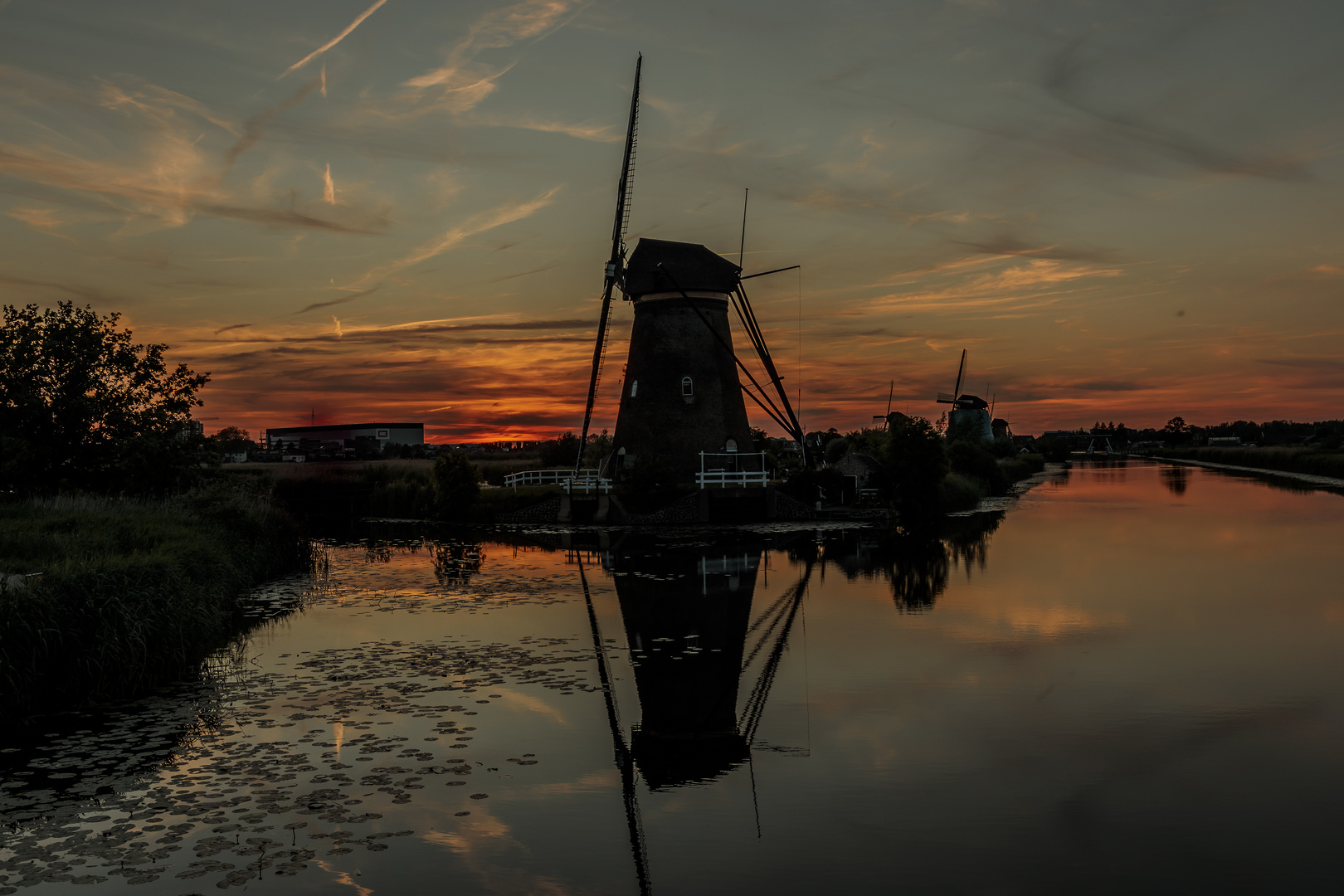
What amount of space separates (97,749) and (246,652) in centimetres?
508

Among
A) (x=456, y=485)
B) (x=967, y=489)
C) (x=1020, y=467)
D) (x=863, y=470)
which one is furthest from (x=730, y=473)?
(x=1020, y=467)

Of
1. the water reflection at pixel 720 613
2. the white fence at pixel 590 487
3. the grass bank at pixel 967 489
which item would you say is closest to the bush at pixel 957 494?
the grass bank at pixel 967 489

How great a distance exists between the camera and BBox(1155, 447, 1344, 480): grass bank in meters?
70.6

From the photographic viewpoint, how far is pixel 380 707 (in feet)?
35.2

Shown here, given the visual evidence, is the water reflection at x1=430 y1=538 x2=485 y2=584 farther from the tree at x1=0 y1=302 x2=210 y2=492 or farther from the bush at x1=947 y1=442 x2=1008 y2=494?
the bush at x1=947 y1=442 x2=1008 y2=494

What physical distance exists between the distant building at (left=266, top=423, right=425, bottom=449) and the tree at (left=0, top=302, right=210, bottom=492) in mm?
82220

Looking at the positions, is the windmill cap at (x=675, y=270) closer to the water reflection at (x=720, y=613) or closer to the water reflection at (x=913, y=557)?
the water reflection at (x=720, y=613)

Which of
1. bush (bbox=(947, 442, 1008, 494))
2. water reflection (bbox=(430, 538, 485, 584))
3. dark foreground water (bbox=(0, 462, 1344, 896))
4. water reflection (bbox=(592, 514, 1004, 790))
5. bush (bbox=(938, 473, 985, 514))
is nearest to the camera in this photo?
dark foreground water (bbox=(0, 462, 1344, 896))

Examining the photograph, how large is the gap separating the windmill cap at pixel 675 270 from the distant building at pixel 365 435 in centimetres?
7363

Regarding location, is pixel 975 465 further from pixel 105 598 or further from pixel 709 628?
pixel 105 598

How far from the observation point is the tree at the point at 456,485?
40594 millimetres

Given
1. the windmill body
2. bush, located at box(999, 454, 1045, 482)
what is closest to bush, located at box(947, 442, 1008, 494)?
bush, located at box(999, 454, 1045, 482)

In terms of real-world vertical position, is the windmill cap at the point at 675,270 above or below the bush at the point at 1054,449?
above

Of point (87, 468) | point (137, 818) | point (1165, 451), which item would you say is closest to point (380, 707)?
point (137, 818)
